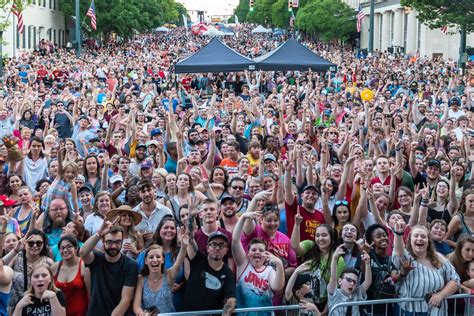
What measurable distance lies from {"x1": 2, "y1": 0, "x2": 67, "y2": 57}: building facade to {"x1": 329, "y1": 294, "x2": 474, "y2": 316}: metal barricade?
42.5 metres

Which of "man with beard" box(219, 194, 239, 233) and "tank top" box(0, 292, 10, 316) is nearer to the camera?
"tank top" box(0, 292, 10, 316)

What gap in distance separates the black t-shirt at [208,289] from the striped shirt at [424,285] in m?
1.42

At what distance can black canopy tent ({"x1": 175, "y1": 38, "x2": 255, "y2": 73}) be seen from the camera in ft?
65.9

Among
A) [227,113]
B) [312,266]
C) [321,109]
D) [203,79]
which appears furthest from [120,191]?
[203,79]

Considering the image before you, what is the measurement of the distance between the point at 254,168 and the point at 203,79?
58.0 feet

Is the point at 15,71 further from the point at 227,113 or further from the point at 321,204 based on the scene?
the point at 321,204

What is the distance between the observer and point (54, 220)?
781 centimetres

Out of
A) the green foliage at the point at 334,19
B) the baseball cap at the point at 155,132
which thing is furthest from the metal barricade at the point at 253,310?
the green foliage at the point at 334,19

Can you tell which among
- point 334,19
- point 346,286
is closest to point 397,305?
point 346,286

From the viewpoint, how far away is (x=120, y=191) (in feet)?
30.6

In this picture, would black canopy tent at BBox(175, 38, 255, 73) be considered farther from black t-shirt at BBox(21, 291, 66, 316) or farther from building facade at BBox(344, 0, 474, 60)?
building facade at BBox(344, 0, 474, 60)

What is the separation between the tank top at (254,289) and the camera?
6.51 metres

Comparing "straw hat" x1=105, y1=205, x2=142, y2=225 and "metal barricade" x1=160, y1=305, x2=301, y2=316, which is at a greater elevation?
"straw hat" x1=105, y1=205, x2=142, y2=225

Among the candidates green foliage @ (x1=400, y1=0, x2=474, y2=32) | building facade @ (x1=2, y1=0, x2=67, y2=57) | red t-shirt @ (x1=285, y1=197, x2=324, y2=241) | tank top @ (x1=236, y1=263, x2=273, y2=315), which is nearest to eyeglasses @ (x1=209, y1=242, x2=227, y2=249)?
tank top @ (x1=236, y1=263, x2=273, y2=315)
